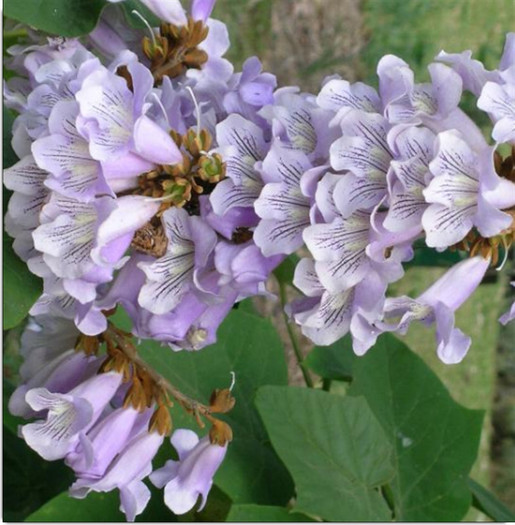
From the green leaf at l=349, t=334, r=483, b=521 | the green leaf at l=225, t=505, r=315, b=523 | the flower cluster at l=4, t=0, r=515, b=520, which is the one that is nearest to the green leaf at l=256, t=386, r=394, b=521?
the green leaf at l=225, t=505, r=315, b=523

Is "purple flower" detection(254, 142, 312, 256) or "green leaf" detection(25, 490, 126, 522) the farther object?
"green leaf" detection(25, 490, 126, 522)

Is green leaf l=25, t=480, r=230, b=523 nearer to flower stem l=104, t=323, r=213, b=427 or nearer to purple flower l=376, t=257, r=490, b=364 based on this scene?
flower stem l=104, t=323, r=213, b=427

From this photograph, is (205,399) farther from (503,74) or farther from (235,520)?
(503,74)

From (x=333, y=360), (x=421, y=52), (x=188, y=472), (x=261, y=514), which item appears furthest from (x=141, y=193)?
(x=421, y=52)

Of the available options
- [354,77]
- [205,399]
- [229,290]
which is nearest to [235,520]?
[205,399]

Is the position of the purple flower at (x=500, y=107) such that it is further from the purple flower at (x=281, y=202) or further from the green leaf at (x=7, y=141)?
the green leaf at (x=7, y=141)

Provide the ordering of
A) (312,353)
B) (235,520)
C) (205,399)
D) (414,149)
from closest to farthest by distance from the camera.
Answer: (414,149) < (235,520) < (205,399) < (312,353)

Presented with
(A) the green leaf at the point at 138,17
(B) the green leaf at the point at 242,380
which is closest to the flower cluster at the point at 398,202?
(A) the green leaf at the point at 138,17
